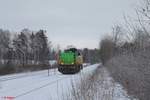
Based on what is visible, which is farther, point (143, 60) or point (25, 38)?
point (25, 38)

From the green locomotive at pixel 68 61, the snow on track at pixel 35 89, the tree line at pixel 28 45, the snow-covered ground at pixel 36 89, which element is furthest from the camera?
the tree line at pixel 28 45

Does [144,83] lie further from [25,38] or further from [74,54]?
[25,38]

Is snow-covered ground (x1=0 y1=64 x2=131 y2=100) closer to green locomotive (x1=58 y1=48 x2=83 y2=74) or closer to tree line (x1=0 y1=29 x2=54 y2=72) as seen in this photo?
green locomotive (x1=58 y1=48 x2=83 y2=74)

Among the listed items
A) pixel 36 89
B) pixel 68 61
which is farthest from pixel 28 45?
pixel 36 89

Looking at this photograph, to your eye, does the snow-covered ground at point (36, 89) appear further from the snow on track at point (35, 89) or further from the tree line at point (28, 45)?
the tree line at point (28, 45)

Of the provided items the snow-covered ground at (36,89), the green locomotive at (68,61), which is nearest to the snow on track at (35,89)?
the snow-covered ground at (36,89)

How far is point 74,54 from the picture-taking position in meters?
46.3

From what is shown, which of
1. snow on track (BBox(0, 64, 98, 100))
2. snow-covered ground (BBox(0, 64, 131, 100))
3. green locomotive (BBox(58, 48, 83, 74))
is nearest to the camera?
snow-covered ground (BBox(0, 64, 131, 100))

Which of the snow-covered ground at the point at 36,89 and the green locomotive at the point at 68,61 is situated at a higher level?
the green locomotive at the point at 68,61

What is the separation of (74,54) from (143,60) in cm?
3552

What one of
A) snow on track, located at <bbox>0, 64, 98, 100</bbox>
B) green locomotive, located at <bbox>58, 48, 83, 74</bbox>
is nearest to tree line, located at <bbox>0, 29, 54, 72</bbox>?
green locomotive, located at <bbox>58, 48, 83, 74</bbox>

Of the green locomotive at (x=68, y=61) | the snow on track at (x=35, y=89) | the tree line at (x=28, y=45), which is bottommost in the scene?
the snow on track at (x=35, y=89)

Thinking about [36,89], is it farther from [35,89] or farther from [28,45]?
[28,45]

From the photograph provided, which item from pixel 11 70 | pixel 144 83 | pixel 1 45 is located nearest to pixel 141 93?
pixel 144 83
